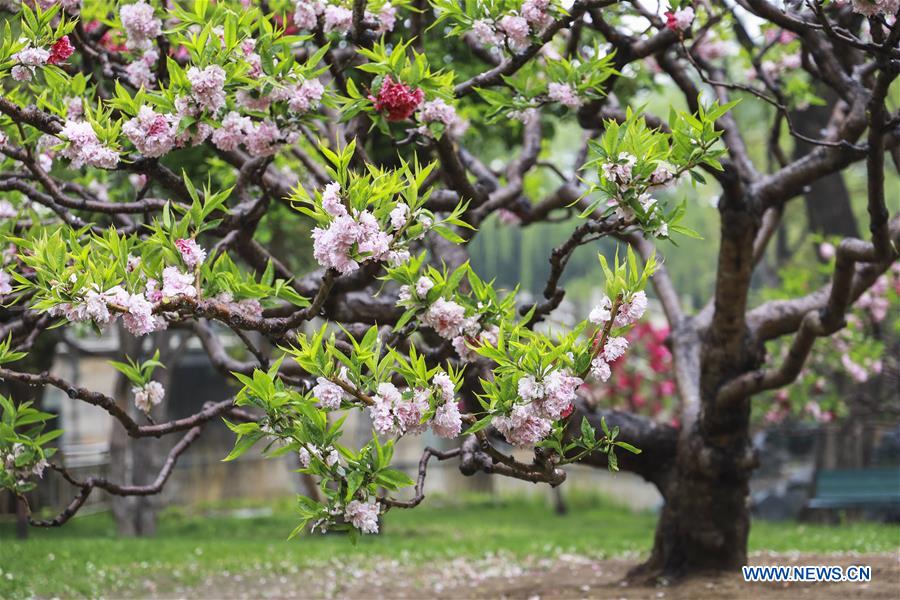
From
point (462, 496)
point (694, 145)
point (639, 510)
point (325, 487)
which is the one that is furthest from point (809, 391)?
point (325, 487)

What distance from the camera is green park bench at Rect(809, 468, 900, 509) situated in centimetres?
1222

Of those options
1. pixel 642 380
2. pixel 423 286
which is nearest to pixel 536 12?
pixel 423 286

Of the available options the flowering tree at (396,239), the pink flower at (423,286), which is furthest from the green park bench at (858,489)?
the pink flower at (423,286)

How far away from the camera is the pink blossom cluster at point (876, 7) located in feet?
11.7

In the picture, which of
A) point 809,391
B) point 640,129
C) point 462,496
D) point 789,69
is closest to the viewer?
point 640,129

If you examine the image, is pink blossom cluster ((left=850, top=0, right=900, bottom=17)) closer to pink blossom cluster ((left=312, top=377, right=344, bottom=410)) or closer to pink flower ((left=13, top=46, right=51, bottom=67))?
pink blossom cluster ((left=312, top=377, right=344, bottom=410))

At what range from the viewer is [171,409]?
22.7 metres

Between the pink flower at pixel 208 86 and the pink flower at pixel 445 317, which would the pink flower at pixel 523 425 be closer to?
the pink flower at pixel 445 317

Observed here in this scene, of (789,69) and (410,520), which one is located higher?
(789,69)

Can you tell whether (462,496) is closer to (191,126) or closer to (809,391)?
(809,391)

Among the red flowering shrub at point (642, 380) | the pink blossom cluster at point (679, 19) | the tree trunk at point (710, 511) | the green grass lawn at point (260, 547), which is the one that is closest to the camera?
the pink blossom cluster at point (679, 19)

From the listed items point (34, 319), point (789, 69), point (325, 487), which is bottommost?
point (325, 487)

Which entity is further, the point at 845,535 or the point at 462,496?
the point at 462,496

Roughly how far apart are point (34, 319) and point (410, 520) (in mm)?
11353
